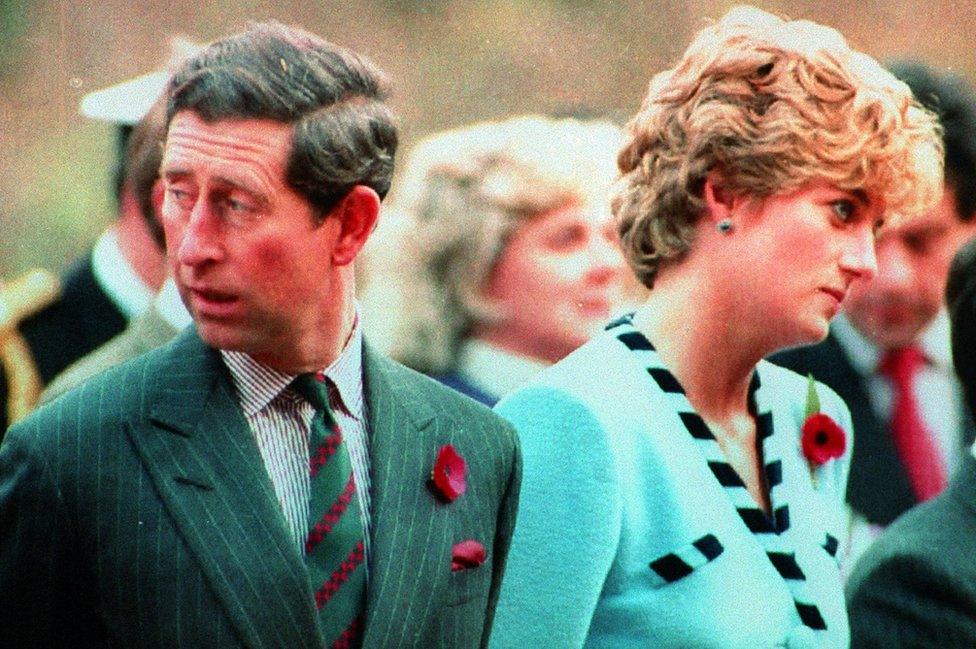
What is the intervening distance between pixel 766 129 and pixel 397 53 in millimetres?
5486

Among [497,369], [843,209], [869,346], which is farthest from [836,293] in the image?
[869,346]

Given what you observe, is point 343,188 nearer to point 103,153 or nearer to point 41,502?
point 41,502

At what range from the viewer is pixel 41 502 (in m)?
3.02

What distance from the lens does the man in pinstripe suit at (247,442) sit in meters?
3.03

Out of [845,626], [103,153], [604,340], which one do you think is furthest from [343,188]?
[103,153]

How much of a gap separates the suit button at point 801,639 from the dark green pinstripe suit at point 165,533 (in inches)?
29.4

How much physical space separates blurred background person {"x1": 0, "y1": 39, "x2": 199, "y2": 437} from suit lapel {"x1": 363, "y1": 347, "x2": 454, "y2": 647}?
2106mm

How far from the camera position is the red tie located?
237 inches

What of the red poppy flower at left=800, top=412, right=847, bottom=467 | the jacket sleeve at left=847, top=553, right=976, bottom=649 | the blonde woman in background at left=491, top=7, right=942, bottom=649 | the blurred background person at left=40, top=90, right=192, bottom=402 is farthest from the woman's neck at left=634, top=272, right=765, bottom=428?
the blurred background person at left=40, top=90, right=192, bottom=402

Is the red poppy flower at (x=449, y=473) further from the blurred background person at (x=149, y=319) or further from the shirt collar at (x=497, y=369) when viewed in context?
the shirt collar at (x=497, y=369)

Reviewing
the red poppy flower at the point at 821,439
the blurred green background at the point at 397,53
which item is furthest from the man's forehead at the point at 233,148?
the blurred green background at the point at 397,53

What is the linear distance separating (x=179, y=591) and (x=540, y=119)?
128 inches

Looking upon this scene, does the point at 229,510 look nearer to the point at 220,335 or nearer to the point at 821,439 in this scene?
the point at 220,335

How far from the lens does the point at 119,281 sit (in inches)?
223
